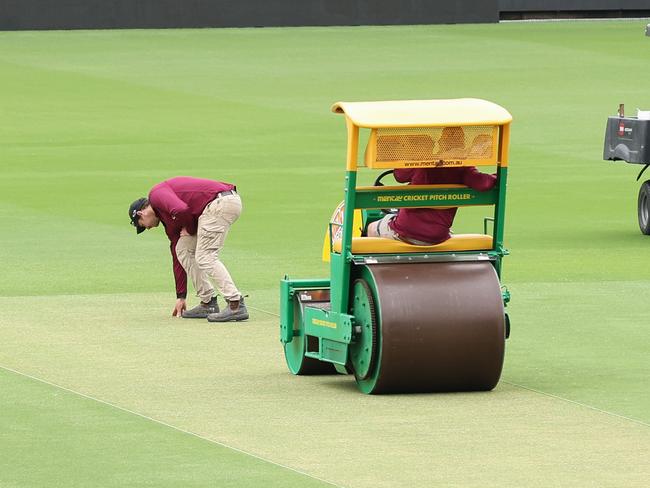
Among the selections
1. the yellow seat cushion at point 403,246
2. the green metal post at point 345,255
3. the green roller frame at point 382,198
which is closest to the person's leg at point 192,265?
the green roller frame at point 382,198

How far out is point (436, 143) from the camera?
1183cm

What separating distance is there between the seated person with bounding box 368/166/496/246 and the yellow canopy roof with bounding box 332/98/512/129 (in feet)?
1.50

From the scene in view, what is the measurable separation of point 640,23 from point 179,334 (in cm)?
4250

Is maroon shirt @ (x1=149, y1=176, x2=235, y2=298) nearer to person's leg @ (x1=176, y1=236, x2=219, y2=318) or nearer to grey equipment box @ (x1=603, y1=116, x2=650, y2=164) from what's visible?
person's leg @ (x1=176, y1=236, x2=219, y2=318)

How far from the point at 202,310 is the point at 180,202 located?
1.06m

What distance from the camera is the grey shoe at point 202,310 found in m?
15.1

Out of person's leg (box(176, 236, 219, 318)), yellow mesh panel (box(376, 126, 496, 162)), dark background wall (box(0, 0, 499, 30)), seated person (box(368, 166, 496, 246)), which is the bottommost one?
dark background wall (box(0, 0, 499, 30))

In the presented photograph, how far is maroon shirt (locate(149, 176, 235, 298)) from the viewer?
568 inches

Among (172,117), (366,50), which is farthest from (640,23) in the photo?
(172,117)

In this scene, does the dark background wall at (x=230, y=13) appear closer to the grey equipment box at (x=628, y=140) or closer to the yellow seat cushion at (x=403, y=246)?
the grey equipment box at (x=628, y=140)

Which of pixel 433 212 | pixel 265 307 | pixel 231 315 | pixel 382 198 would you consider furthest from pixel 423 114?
pixel 265 307

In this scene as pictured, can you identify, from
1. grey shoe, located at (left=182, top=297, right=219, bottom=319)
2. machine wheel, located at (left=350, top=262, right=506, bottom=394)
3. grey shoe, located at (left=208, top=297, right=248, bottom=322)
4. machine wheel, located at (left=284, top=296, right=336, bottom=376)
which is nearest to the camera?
machine wheel, located at (left=350, top=262, right=506, bottom=394)

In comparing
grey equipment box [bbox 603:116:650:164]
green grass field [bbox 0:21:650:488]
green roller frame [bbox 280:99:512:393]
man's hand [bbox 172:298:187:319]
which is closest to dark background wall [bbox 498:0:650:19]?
green grass field [bbox 0:21:650:488]

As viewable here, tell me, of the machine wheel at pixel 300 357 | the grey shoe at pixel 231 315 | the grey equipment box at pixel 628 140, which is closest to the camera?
the machine wheel at pixel 300 357
